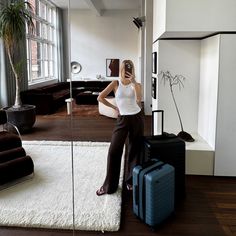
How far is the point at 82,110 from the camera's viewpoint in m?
6.75

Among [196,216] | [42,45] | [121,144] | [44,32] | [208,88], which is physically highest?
[44,32]

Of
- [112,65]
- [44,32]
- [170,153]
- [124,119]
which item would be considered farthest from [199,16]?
[44,32]

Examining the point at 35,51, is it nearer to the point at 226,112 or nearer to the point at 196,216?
the point at 226,112

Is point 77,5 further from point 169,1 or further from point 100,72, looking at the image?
point 169,1

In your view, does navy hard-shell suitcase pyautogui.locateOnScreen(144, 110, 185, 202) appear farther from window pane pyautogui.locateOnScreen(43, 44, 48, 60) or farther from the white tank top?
window pane pyautogui.locateOnScreen(43, 44, 48, 60)

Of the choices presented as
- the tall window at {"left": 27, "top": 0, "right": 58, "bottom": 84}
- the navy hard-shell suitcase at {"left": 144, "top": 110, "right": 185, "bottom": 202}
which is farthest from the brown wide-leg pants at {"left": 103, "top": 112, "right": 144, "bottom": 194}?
the tall window at {"left": 27, "top": 0, "right": 58, "bottom": 84}

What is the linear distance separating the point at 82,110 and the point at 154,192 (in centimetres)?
489

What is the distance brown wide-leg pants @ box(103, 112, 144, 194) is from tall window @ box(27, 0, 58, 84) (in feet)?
10.4

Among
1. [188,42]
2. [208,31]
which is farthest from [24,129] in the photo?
[208,31]

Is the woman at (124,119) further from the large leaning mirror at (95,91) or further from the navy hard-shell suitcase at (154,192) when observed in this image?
the navy hard-shell suitcase at (154,192)

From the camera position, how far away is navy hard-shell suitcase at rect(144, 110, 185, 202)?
8.05 feet

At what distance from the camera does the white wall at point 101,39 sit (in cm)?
507

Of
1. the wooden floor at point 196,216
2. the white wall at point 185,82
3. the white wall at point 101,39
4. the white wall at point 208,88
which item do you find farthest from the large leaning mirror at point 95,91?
the white wall at point 208,88

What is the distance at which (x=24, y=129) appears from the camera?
5.02 meters
